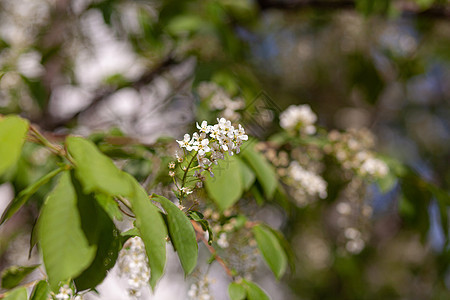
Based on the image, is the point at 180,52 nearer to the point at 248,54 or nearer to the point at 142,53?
the point at 142,53

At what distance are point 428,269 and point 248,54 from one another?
2256 mm

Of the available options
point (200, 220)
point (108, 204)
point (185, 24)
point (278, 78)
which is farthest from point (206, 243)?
point (278, 78)

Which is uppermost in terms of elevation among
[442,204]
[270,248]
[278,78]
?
[270,248]

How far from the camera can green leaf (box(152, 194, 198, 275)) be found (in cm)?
62

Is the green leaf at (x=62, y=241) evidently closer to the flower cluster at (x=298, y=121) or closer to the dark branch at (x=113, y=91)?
the flower cluster at (x=298, y=121)

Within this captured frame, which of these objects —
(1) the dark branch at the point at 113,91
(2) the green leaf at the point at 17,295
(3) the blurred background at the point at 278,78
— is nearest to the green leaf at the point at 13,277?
(2) the green leaf at the point at 17,295

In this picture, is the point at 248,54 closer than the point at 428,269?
Yes

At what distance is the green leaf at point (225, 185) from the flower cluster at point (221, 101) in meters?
0.17

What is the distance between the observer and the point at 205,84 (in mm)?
1520

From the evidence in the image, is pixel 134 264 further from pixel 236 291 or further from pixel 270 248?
pixel 270 248

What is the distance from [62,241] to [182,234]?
0.16m

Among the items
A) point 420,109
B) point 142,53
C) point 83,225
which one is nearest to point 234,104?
point 83,225

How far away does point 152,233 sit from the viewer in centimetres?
57

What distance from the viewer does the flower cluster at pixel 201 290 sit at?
2.66ft
